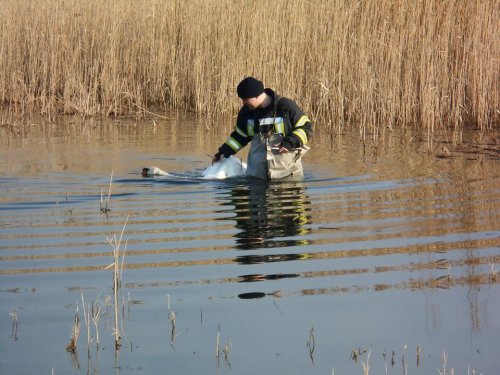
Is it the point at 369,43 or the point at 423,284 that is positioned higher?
the point at 369,43

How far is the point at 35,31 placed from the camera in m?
15.6

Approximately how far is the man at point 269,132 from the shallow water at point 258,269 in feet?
0.82

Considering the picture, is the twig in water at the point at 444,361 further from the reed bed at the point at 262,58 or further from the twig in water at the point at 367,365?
the reed bed at the point at 262,58

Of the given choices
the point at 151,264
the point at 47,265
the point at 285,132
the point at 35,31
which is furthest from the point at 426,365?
the point at 35,31

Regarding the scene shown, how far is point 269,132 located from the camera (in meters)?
9.57

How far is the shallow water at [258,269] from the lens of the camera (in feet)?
14.8

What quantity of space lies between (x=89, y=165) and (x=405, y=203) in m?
4.07

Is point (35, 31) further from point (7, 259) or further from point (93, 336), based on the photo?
point (93, 336)

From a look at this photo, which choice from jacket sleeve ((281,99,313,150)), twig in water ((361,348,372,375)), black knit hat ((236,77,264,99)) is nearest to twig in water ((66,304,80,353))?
twig in water ((361,348,372,375))

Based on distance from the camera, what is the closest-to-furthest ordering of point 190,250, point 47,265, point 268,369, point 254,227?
1. point 268,369
2. point 47,265
3. point 190,250
4. point 254,227

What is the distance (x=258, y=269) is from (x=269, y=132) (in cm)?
367

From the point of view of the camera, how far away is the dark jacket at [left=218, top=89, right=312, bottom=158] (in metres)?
9.38

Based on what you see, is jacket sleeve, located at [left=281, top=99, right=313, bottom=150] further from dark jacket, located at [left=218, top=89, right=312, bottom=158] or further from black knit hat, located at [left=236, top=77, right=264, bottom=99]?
black knit hat, located at [left=236, top=77, right=264, bottom=99]

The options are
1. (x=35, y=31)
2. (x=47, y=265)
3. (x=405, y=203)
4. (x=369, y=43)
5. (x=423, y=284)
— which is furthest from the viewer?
(x=35, y=31)
